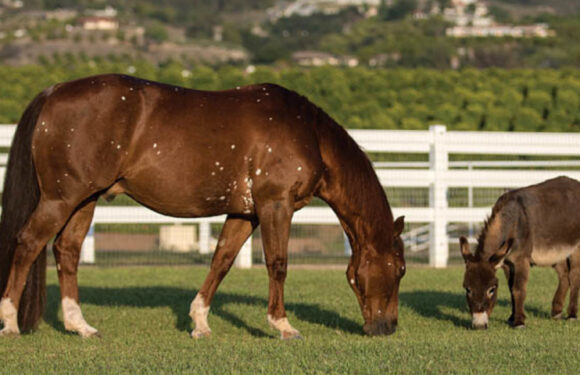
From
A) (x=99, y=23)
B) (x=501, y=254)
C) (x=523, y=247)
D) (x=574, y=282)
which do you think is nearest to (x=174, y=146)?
(x=501, y=254)

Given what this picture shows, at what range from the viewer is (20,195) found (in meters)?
7.84

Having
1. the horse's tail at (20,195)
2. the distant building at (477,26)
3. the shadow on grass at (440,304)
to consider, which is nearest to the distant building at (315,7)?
the distant building at (477,26)

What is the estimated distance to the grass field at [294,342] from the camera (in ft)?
21.0

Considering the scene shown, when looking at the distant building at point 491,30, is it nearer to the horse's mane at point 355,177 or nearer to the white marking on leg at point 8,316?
the horse's mane at point 355,177

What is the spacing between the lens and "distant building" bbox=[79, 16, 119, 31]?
4304 inches

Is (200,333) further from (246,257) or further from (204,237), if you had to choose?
(204,237)

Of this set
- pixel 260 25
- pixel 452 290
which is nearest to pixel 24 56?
pixel 260 25

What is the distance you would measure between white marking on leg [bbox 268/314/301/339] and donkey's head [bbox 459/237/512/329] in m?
1.56

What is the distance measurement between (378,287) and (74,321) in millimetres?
2463

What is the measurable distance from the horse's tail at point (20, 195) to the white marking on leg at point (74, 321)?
30 cm

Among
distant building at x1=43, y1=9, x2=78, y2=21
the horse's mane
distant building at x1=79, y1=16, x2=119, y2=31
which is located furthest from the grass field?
distant building at x1=43, y1=9, x2=78, y2=21

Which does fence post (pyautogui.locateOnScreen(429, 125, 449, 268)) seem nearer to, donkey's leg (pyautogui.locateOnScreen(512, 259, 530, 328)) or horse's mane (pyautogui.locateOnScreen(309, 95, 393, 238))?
donkey's leg (pyautogui.locateOnScreen(512, 259, 530, 328))

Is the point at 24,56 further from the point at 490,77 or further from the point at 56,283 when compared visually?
the point at 56,283

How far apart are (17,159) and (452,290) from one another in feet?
18.2
